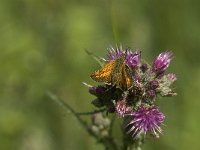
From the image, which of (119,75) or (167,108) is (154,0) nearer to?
(167,108)

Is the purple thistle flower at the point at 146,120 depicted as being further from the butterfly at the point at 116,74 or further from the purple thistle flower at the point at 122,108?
the butterfly at the point at 116,74

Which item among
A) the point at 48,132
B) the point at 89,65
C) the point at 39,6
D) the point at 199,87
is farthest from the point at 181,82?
the point at 39,6

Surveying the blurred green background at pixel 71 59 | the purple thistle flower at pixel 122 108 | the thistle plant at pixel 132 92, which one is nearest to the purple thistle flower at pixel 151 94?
the thistle plant at pixel 132 92

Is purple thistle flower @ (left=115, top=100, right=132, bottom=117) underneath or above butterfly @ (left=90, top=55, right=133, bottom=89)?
underneath

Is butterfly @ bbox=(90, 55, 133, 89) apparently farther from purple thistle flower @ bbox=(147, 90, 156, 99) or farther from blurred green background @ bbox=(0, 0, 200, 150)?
blurred green background @ bbox=(0, 0, 200, 150)

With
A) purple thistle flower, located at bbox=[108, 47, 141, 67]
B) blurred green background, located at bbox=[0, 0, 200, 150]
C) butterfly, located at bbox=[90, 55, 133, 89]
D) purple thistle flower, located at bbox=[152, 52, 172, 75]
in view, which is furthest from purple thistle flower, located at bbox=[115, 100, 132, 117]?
blurred green background, located at bbox=[0, 0, 200, 150]

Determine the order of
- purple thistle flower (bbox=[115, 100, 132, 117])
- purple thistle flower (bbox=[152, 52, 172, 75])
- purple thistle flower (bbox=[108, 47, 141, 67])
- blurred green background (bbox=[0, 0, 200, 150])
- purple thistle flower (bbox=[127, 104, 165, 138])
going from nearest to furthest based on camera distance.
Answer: purple thistle flower (bbox=[115, 100, 132, 117]) < purple thistle flower (bbox=[127, 104, 165, 138]) < purple thistle flower (bbox=[108, 47, 141, 67]) < purple thistle flower (bbox=[152, 52, 172, 75]) < blurred green background (bbox=[0, 0, 200, 150])

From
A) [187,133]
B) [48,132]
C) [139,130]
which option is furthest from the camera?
[48,132]
